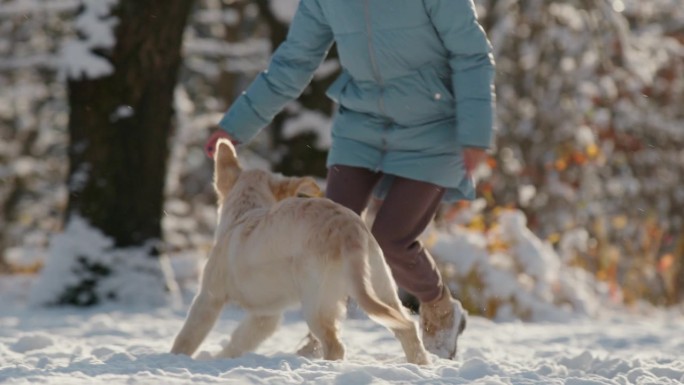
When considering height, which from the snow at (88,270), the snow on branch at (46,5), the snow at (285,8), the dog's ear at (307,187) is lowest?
the snow at (88,270)

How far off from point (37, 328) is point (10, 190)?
939 cm

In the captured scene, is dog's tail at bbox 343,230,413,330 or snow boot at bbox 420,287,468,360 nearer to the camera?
dog's tail at bbox 343,230,413,330

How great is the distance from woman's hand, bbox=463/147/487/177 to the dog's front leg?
3.81 feet

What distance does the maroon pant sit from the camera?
4.88m

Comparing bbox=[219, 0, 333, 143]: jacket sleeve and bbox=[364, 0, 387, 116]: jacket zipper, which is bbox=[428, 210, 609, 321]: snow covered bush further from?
bbox=[364, 0, 387, 116]: jacket zipper

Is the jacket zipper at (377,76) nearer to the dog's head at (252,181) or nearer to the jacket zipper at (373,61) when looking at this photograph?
the jacket zipper at (373,61)

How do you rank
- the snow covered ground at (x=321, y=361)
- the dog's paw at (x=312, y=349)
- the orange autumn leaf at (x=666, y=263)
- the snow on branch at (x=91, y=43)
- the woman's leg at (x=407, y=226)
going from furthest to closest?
the orange autumn leaf at (x=666, y=263) → the snow on branch at (x=91, y=43) → the dog's paw at (x=312, y=349) → the woman's leg at (x=407, y=226) → the snow covered ground at (x=321, y=361)

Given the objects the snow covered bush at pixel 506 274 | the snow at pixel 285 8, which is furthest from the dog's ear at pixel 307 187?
the snow at pixel 285 8

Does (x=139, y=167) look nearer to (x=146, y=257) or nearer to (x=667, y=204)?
(x=146, y=257)

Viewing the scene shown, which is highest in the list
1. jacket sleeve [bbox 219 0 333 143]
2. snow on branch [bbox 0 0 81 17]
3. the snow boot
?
snow on branch [bbox 0 0 81 17]

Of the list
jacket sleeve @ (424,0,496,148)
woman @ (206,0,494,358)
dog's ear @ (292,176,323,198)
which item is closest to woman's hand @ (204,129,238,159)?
woman @ (206,0,494,358)

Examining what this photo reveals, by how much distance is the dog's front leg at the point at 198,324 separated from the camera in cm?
464

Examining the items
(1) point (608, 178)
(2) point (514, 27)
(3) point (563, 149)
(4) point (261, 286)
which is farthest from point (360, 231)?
(1) point (608, 178)

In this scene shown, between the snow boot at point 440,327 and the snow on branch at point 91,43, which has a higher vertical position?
the snow on branch at point 91,43
